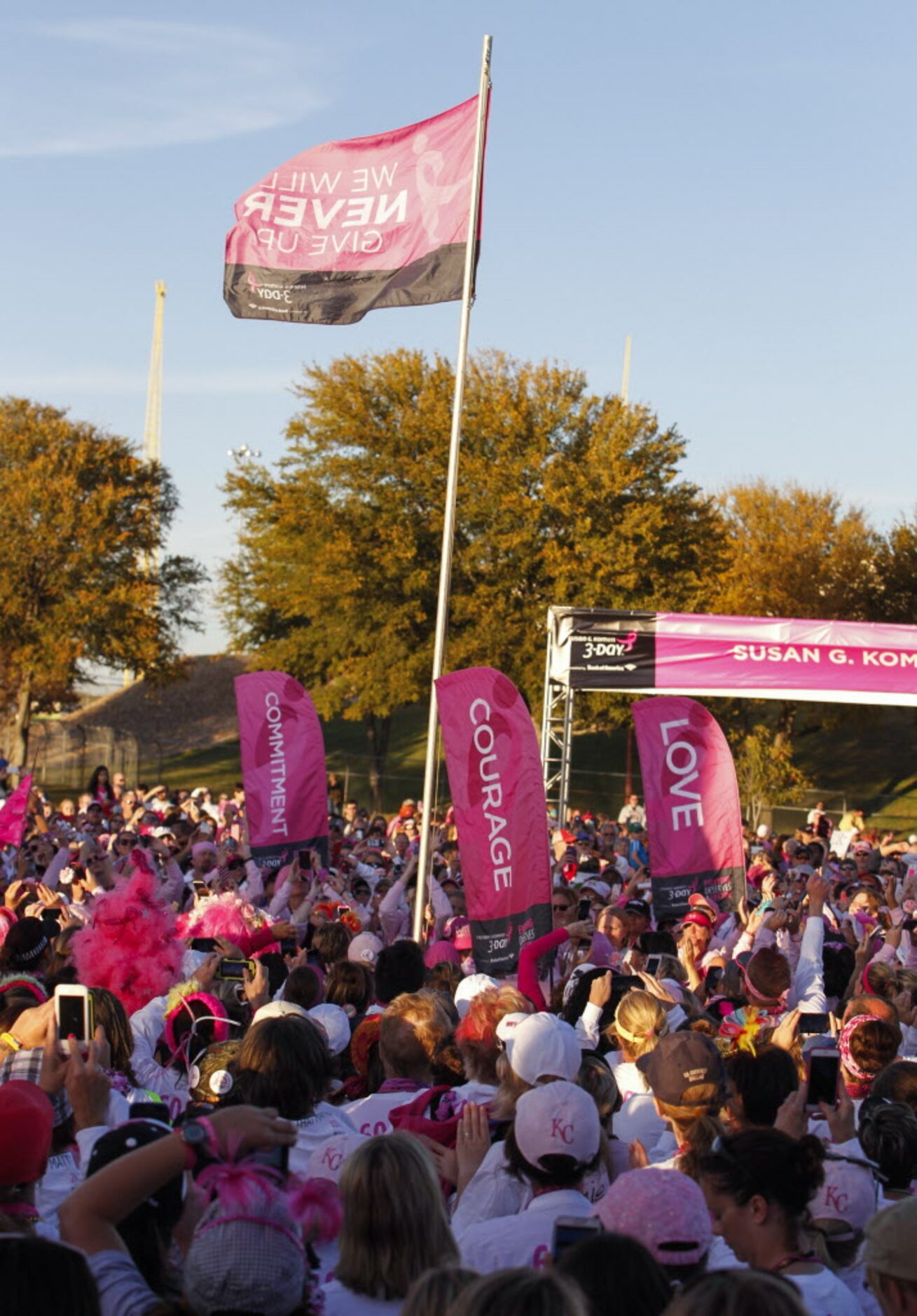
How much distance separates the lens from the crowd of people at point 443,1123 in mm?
2955

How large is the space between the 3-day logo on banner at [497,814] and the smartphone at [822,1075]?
4.39m

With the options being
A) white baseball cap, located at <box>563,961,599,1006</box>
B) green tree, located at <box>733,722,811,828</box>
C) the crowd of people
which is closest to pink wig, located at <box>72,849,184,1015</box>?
the crowd of people

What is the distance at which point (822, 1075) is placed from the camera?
471 cm

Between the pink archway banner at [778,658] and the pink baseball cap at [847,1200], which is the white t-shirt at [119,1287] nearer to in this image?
the pink baseball cap at [847,1200]

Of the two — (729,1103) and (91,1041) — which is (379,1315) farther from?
(729,1103)

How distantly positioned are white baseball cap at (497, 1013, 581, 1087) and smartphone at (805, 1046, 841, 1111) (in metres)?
0.74

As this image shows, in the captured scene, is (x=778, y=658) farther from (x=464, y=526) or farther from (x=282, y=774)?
(x=464, y=526)

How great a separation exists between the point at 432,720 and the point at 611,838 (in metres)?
A: 10.3

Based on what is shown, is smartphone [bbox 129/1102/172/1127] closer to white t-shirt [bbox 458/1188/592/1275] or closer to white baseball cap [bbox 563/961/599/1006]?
white t-shirt [bbox 458/1188/592/1275]

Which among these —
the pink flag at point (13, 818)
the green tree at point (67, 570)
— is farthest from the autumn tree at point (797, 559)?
the pink flag at point (13, 818)

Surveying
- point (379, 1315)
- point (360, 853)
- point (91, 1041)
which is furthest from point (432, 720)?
point (379, 1315)

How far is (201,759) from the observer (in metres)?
56.2

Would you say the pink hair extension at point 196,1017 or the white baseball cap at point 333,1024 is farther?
the white baseball cap at point 333,1024

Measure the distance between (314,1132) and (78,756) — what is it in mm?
45221
